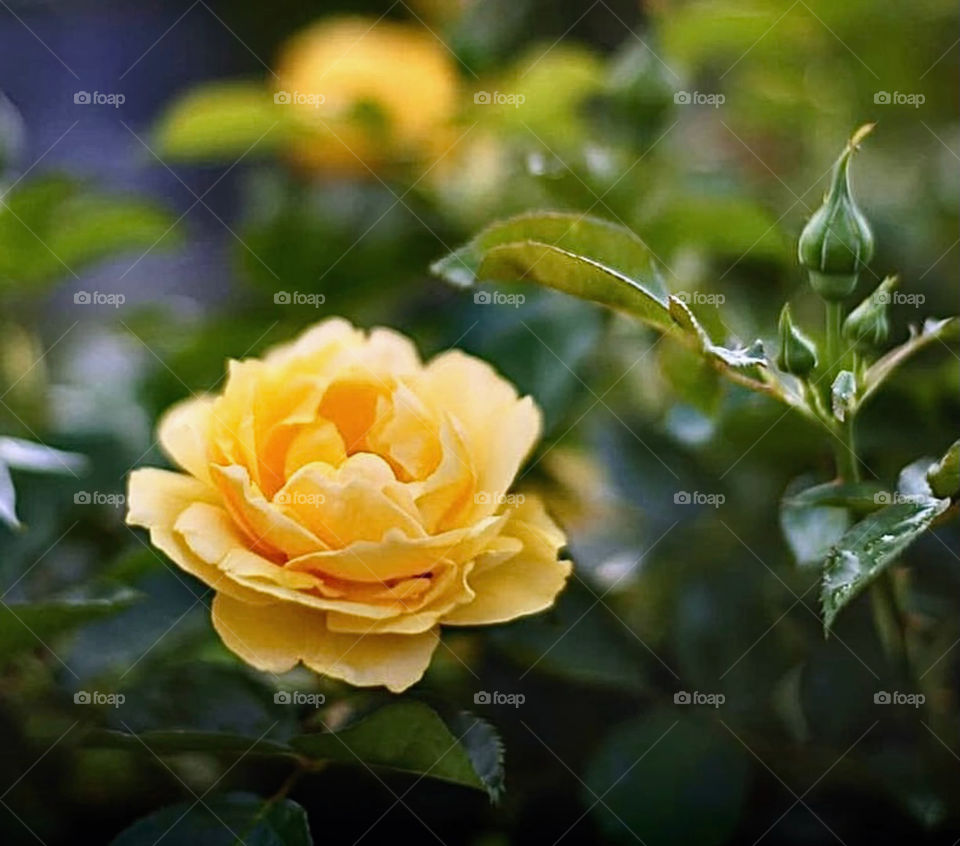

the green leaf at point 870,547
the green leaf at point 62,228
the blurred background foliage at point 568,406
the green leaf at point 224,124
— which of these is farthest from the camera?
the green leaf at point 224,124

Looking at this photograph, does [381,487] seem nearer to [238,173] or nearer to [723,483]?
[723,483]

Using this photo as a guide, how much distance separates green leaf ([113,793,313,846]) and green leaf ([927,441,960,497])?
9.6 inches

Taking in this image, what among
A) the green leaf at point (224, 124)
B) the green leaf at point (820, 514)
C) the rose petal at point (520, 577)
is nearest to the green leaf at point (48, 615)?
the rose petal at point (520, 577)

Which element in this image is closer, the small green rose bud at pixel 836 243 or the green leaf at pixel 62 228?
the small green rose bud at pixel 836 243

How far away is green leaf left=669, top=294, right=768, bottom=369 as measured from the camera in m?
0.46

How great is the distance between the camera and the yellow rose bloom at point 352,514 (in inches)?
18.7

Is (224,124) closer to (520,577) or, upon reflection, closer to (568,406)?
(568,406)

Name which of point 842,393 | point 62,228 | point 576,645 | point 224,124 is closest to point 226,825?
point 576,645

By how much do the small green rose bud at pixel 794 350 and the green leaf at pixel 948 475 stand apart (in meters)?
0.05

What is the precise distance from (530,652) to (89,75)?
120cm

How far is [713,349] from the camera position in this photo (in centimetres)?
46

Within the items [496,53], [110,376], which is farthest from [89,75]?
[110,376]

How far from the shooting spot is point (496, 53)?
0.97 m

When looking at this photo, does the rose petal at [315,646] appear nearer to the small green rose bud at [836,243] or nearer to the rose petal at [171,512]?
the rose petal at [171,512]
